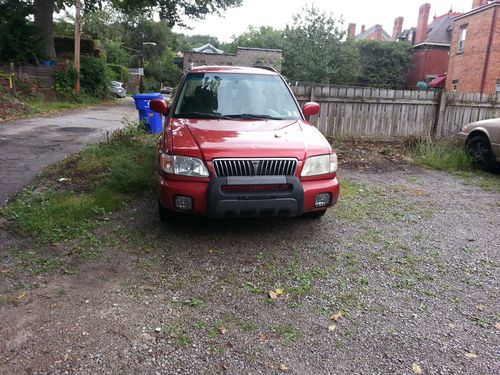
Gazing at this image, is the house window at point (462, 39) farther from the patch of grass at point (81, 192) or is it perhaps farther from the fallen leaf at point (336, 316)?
the fallen leaf at point (336, 316)

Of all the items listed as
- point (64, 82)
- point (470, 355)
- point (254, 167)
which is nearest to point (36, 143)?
point (254, 167)

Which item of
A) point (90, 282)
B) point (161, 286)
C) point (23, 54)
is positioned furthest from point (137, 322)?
point (23, 54)

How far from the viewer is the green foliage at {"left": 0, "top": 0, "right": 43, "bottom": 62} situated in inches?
811

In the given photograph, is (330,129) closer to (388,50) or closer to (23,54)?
(23,54)

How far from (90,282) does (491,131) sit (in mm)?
7420

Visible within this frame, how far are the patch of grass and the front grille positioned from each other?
1.69 meters

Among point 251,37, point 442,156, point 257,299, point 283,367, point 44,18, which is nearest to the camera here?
point 283,367

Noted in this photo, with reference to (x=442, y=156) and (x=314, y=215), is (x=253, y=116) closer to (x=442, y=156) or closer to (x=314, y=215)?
(x=314, y=215)

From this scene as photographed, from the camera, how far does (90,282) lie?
355cm

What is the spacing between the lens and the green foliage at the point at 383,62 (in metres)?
40.7

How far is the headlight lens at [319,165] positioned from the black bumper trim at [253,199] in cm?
19

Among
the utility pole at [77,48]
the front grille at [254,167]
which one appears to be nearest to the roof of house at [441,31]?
the utility pole at [77,48]

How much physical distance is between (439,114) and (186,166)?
807 centimetres

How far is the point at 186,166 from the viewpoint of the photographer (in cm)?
411
